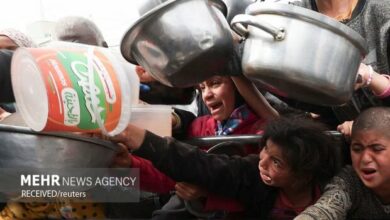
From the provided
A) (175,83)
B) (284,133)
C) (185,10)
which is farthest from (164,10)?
(284,133)

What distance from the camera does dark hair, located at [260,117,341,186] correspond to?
1.09m

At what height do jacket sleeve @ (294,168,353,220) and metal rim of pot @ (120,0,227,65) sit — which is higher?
metal rim of pot @ (120,0,227,65)

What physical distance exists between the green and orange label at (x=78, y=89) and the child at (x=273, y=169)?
24 cm

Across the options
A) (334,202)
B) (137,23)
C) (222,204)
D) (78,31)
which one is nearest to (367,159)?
(334,202)

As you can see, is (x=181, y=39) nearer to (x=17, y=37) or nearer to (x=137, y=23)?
(x=137, y=23)

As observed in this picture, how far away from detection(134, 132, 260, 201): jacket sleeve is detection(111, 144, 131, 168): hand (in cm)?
3

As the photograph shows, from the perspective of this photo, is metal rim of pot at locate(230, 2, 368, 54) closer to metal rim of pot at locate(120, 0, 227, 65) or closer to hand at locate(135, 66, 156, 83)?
metal rim of pot at locate(120, 0, 227, 65)

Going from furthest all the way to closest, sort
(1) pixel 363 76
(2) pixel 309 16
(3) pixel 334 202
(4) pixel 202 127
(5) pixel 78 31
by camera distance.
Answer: (5) pixel 78 31 < (4) pixel 202 127 < (3) pixel 334 202 < (1) pixel 363 76 < (2) pixel 309 16

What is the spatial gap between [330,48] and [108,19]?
213 cm

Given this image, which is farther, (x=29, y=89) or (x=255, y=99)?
(x=255, y=99)

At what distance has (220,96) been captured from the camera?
1176mm

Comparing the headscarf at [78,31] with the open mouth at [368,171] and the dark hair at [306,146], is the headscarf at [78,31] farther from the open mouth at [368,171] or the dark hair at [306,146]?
the open mouth at [368,171]

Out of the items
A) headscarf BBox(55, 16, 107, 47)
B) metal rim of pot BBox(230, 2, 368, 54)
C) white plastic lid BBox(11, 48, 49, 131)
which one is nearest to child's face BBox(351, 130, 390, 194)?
metal rim of pot BBox(230, 2, 368, 54)

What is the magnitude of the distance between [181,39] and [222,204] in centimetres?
47
